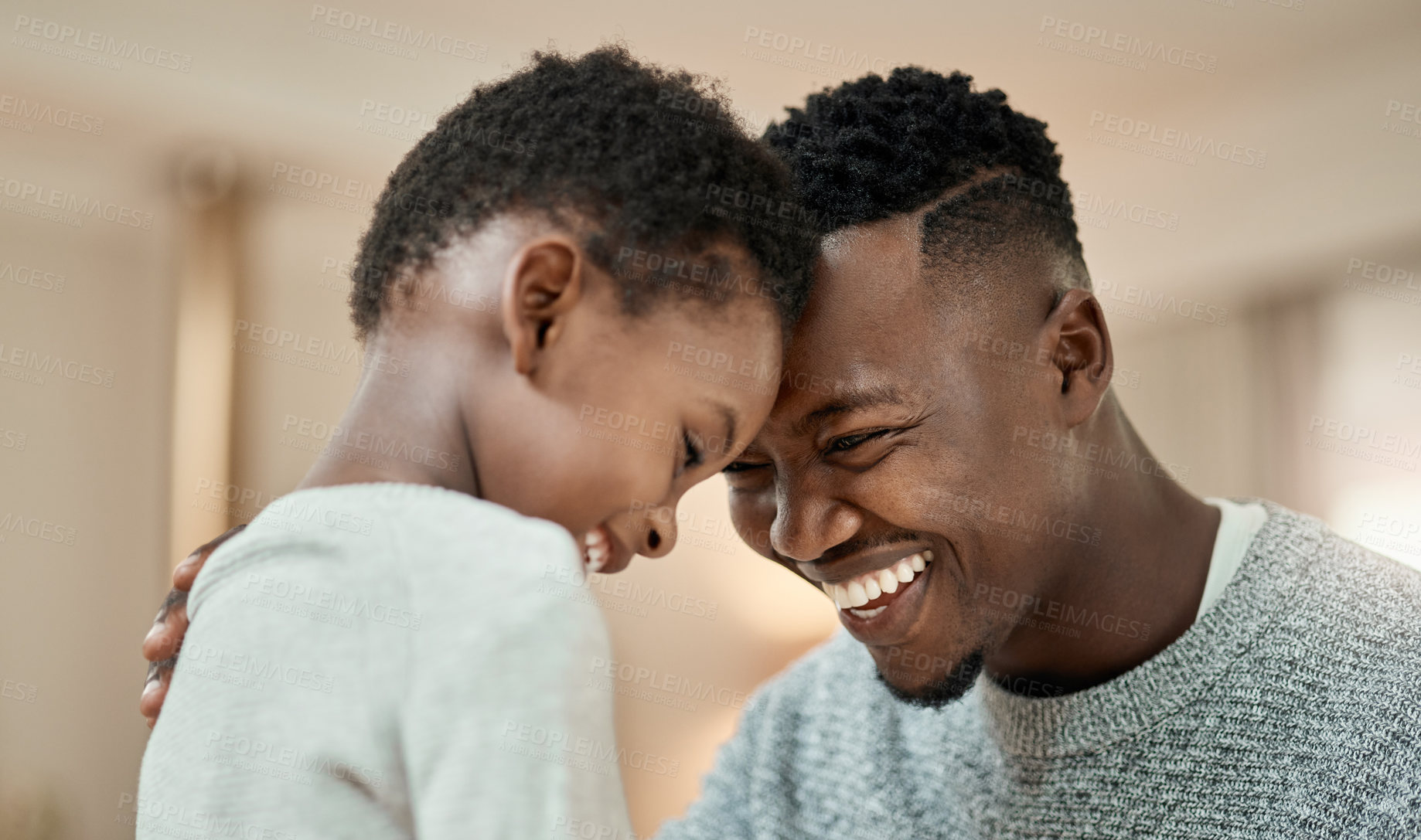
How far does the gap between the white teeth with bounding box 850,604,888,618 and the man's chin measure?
4.2 inches

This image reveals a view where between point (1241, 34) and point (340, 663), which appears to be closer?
point (340, 663)

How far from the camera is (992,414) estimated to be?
1281mm

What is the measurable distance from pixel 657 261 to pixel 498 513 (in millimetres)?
259

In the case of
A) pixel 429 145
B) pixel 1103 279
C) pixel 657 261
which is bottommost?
pixel 657 261

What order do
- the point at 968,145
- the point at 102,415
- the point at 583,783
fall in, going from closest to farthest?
the point at 583,783, the point at 968,145, the point at 102,415

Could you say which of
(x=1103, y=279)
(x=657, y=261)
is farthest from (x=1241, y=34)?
(x=657, y=261)

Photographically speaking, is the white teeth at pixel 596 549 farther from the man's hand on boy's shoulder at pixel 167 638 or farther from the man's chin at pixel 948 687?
the man's chin at pixel 948 687

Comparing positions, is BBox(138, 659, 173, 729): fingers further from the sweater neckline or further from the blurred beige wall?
the blurred beige wall

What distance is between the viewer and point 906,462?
4.12 ft

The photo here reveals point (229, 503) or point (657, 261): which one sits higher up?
point (657, 261)

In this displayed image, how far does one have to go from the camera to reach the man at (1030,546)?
1.24m

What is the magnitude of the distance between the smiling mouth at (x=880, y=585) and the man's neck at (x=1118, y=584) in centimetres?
17

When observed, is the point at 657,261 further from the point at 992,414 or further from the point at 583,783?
the point at 992,414

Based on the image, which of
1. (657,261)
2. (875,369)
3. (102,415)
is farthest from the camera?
(102,415)
